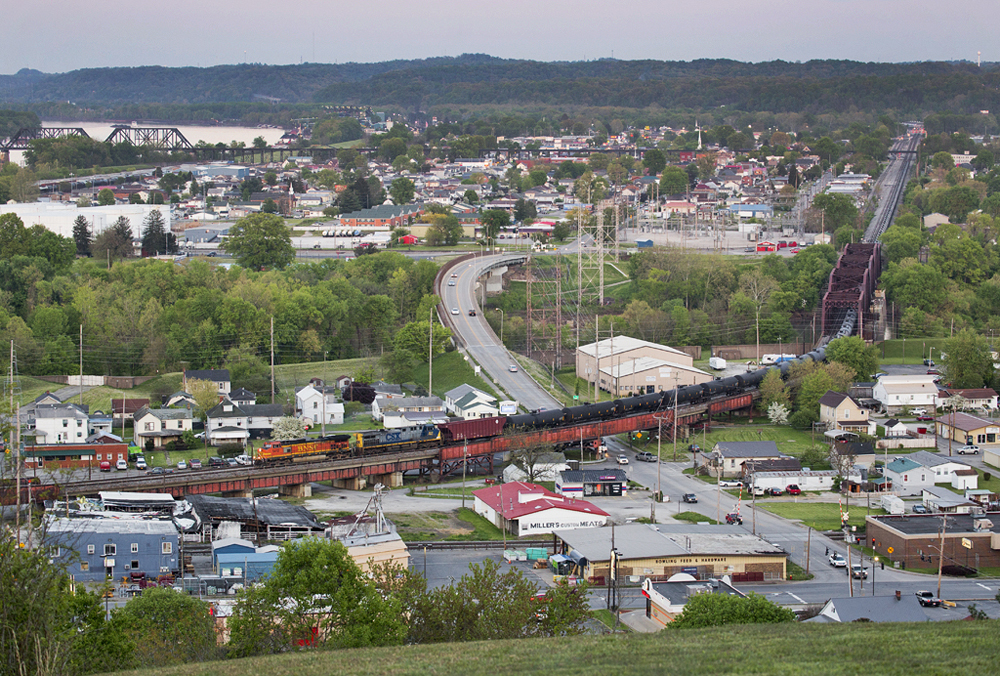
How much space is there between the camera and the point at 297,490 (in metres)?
30.9

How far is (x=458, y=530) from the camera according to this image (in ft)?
90.1

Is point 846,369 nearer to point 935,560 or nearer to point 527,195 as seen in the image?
point 935,560

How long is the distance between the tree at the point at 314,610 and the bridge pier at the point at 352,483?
14.2 metres

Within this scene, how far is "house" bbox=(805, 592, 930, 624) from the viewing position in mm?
19344

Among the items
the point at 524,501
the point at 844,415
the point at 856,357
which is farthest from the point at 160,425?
the point at 856,357

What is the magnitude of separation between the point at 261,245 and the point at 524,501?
3735 centimetres

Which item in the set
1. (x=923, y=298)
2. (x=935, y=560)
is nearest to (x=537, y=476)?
(x=935, y=560)

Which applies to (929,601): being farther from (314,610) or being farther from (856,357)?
(856,357)

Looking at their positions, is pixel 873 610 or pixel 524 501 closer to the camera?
pixel 873 610

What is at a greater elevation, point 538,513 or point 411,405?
point 411,405

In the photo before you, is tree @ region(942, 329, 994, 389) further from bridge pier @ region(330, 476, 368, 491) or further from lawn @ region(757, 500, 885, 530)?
bridge pier @ region(330, 476, 368, 491)

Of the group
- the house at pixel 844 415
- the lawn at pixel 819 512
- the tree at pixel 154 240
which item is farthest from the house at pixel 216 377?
the tree at pixel 154 240

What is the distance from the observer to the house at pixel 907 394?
39.6m

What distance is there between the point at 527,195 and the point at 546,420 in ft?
227
